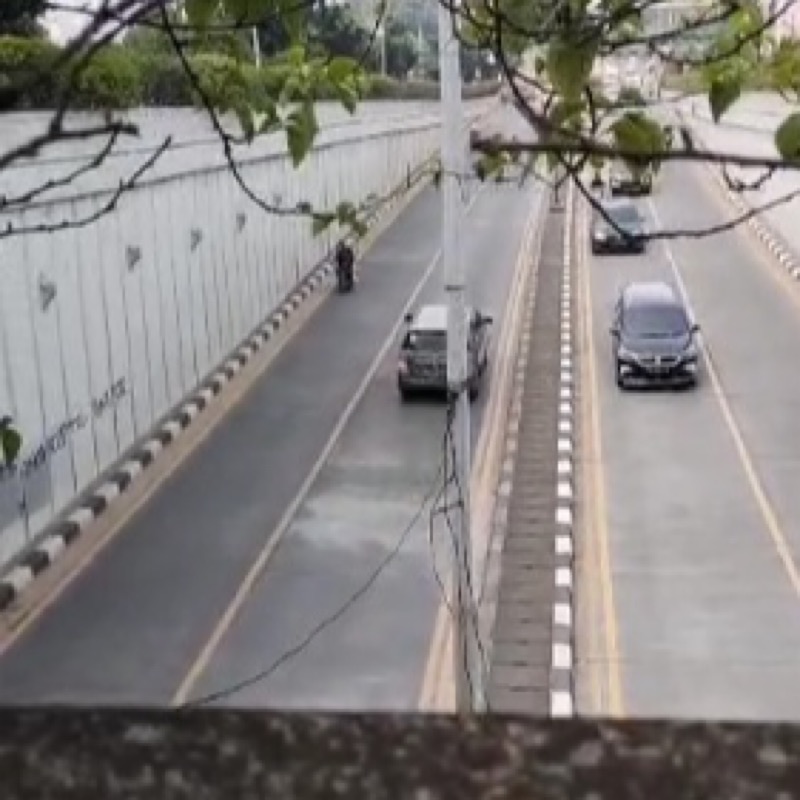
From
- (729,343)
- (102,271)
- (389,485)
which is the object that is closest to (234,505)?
(389,485)

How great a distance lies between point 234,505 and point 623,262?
70.2 feet

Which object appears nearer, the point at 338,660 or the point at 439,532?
the point at 338,660

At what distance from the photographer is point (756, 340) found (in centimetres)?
2838

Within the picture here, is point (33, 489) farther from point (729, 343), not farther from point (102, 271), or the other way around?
point (729, 343)

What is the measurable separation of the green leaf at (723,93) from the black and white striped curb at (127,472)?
1328cm

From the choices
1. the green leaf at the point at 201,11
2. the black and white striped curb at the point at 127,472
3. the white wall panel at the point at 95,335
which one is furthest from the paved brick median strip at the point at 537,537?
the green leaf at the point at 201,11

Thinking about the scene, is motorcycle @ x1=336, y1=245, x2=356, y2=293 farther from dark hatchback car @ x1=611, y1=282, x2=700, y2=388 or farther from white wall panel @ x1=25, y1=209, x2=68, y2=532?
white wall panel @ x1=25, y1=209, x2=68, y2=532

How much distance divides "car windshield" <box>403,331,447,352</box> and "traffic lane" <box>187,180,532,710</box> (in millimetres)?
778

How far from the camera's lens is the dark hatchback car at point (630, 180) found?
2586 millimetres

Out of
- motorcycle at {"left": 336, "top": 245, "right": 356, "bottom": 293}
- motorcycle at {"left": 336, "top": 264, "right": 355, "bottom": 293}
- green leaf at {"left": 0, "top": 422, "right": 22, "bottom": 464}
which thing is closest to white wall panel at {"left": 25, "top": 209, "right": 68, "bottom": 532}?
green leaf at {"left": 0, "top": 422, "right": 22, "bottom": 464}

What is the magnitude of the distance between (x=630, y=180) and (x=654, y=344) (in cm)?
2198

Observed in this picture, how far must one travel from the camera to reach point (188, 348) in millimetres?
23141

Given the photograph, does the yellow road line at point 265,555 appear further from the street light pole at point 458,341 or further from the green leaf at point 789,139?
the green leaf at point 789,139

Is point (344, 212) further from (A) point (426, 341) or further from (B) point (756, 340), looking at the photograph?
(B) point (756, 340)
